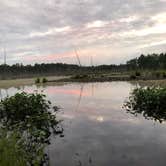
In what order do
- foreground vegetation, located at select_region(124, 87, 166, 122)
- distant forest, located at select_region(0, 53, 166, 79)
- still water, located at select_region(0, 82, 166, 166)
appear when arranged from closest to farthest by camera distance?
still water, located at select_region(0, 82, 166, 166), foreground vegetation, located at select_region(124, 87, 166, 122), distant forest, located at select_region(0, 53, 166, 79)

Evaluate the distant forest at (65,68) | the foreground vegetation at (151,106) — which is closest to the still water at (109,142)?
the foreground vegetation at (151,106)

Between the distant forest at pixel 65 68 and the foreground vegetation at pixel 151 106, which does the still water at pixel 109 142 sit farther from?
the distant forest at pixel 65 68

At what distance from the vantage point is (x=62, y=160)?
11.1 m

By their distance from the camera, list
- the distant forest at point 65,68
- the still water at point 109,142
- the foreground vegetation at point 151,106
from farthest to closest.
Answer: the distant forest at point 65,68 → the foreground vegetation at point 151,106 → the still water at point 109,142

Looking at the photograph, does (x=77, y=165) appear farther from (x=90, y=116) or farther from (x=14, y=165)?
(x=90, y=116)

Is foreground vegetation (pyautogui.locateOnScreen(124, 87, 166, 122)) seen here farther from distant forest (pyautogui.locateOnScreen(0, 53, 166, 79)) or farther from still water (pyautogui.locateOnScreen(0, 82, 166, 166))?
distant forest (pyautogui.locateOnScreen(0, 53, 166, 79))

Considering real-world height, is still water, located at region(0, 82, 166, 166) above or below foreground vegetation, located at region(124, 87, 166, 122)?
below

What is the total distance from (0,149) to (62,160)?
420 cm

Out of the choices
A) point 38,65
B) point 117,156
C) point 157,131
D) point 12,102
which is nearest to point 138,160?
point 117,156

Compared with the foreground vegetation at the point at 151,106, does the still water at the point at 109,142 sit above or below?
below

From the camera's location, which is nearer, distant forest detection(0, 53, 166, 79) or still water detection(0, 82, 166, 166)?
still water detection(0, 82, 166, 166)

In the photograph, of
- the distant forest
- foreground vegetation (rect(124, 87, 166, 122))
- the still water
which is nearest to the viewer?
the still water

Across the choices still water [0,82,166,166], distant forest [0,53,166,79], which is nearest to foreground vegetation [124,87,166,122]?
still water [0,82,166,166]

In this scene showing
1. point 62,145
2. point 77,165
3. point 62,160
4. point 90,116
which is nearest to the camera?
point 77,165
